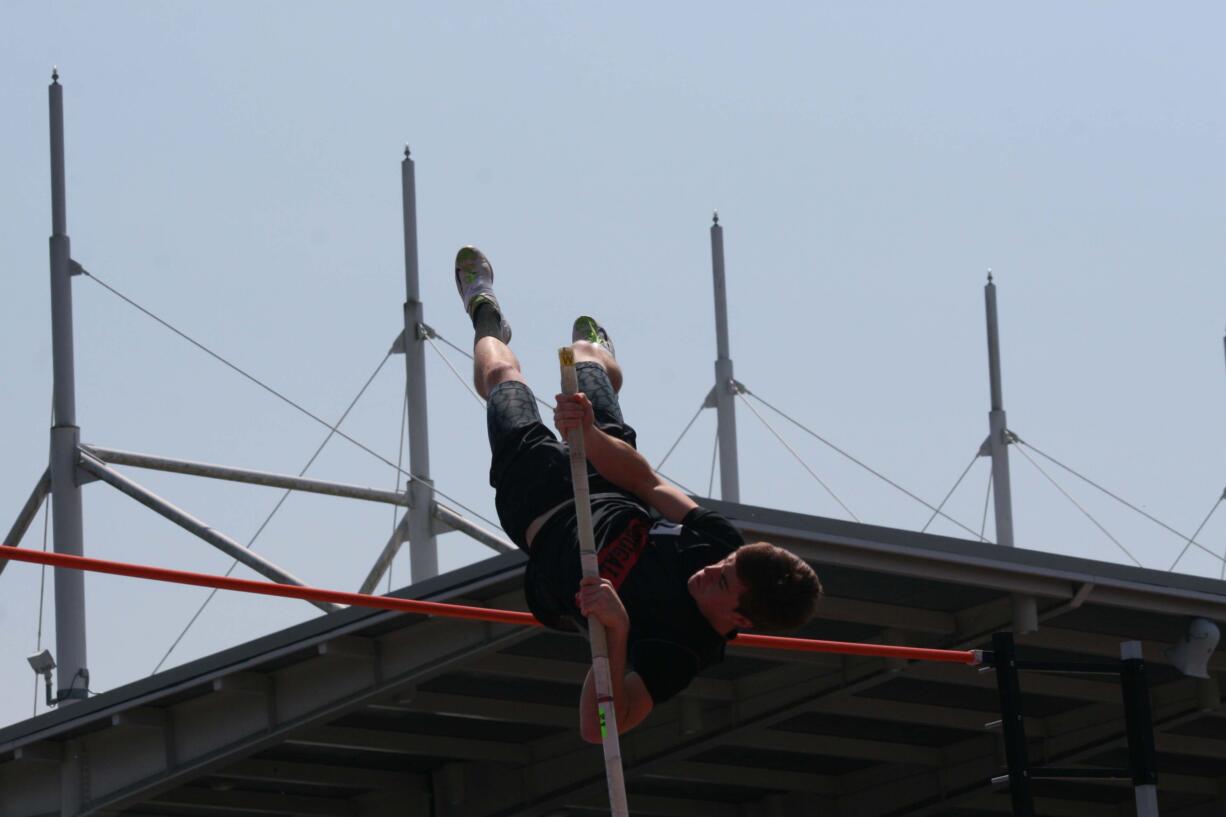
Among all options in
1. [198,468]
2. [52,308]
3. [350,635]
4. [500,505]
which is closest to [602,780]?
[350,635]

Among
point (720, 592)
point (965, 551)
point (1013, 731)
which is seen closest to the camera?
point (720, 592)

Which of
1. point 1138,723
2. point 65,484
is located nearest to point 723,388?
point 65,484

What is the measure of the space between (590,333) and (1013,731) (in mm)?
3258

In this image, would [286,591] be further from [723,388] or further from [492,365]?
[723,388]

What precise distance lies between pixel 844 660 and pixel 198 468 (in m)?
6.05

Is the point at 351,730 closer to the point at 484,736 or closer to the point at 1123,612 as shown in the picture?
the point at 484,736

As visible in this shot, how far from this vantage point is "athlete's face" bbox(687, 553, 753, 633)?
25.0ft

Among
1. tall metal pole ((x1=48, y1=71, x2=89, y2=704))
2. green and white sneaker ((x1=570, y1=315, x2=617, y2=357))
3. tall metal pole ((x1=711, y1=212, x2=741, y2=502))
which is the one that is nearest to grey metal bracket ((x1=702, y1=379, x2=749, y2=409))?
tall metal pole ((x1=711, y1=212, x2=741, y2=502))

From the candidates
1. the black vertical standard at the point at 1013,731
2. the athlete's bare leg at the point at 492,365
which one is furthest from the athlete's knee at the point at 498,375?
the black vertical standard at the point at 1013,731

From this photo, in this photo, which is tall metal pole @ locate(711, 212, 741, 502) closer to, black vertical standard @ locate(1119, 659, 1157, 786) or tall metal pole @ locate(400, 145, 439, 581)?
tall metal pole @ locate(400, 145, 439, 581)

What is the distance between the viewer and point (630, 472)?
8000 millimetres

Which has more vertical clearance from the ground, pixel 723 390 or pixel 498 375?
pixel 723 390

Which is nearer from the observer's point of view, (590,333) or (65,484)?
(590,333)

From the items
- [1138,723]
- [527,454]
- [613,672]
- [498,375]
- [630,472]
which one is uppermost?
[498,375]
